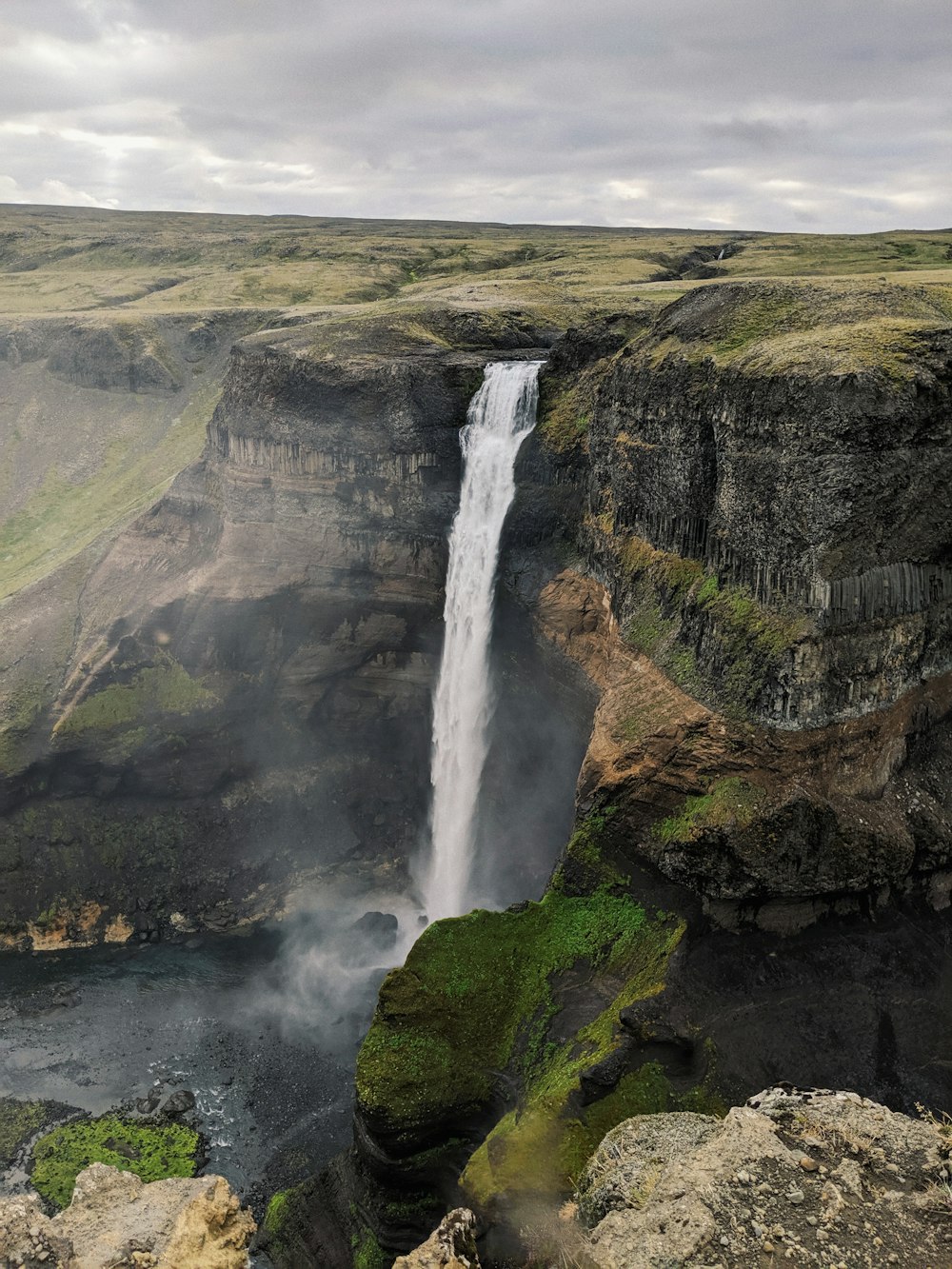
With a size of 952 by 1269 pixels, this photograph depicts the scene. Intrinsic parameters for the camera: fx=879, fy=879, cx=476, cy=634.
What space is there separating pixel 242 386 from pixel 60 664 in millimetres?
19172

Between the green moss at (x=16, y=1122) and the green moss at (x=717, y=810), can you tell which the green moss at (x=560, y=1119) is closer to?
the green moss at (x=717, y=810)

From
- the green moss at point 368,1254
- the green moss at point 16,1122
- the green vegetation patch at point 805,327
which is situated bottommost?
the green moss at point 16,1122

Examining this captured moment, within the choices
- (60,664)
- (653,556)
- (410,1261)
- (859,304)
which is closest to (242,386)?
(60,664)

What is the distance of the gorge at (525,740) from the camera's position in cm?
2252

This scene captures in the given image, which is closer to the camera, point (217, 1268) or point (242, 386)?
point (217, 1268)

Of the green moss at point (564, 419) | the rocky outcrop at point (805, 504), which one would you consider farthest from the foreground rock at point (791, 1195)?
the green moss at point (564, 419)

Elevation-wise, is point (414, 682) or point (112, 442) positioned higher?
point (112, 442)

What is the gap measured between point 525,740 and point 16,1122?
2439 cm

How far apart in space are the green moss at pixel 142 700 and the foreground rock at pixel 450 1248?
3426 cm

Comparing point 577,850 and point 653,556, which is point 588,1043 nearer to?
point 577,850

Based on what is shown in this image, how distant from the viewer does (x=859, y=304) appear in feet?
91.6

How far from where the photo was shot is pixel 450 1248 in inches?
654

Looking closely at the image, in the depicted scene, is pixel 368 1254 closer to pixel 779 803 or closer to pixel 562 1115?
pixel 562 1115

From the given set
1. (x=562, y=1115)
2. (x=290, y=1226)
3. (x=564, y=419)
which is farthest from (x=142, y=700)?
(x=562, y=1115)
